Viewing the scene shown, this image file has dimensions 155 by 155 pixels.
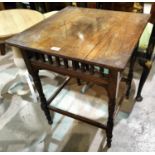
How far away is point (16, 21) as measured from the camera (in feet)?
5.27

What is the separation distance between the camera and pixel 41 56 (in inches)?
39.0

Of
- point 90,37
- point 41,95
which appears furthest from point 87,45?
point 41,95

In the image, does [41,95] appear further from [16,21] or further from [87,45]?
[16,21]

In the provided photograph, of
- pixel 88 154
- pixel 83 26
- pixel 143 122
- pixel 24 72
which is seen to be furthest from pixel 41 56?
pixel 143 122

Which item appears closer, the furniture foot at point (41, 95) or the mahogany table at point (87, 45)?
the mahogany table at point (87, 45)

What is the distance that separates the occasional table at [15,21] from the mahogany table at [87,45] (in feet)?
1.14

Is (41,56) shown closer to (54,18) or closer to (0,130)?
(54,18)

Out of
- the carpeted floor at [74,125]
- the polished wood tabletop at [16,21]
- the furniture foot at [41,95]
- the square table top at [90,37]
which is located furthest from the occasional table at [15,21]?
the carpeted floor at [74,125]

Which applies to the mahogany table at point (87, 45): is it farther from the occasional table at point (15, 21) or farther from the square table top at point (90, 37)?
the occasional table at point (15, 21)

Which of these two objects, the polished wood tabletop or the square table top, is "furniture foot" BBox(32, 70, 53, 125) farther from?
the polished wood tabletop

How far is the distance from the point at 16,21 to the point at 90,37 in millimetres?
939

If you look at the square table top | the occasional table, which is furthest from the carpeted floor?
the square table top

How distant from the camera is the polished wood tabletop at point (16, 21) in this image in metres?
1.39

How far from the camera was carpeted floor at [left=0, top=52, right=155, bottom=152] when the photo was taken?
1275 mm
